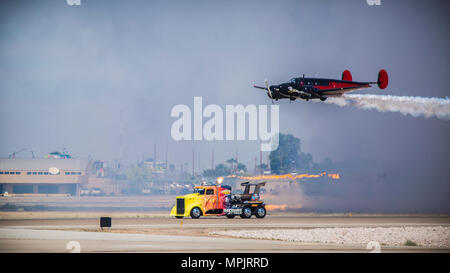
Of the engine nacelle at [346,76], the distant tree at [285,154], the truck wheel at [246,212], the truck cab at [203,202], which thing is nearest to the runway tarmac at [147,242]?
the truck cab at [203,202]

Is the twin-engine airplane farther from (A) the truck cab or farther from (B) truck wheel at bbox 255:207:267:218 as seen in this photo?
(B) truck wheel at bbox 255:207:267:218

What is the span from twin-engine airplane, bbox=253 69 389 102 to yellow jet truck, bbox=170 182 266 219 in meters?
11.2

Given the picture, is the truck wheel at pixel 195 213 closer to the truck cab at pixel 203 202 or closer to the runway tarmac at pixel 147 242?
the truck cab at pixel 203 202

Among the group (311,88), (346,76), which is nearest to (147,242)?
(311,88)

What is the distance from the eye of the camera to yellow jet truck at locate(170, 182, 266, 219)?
199ft

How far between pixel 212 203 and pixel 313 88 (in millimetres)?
15516

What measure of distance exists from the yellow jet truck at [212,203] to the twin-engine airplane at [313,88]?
1115cm

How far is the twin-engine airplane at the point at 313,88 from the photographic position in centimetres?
5838

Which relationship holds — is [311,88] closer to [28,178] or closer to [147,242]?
[147,242]

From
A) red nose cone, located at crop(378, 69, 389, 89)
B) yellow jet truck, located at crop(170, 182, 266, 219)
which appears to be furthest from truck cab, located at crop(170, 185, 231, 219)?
red nose cone, located at crop(378, 69, 389, 89)

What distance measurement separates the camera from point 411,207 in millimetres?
86250

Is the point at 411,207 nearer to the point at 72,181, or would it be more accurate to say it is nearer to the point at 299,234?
the point at 299,234
